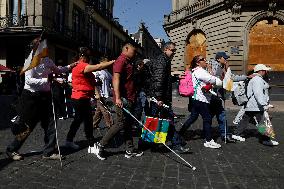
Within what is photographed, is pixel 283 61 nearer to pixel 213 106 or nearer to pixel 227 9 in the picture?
pixel 227 9

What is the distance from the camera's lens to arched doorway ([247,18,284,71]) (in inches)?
787

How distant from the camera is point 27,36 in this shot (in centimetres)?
2280

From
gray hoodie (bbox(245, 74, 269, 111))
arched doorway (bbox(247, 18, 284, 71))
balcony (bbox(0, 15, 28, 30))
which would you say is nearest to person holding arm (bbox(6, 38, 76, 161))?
gray hoodie (bbox(245, 74, 269, 111))

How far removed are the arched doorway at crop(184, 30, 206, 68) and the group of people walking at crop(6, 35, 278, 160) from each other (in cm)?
1735

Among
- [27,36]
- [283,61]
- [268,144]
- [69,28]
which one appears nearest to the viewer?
[268,144]

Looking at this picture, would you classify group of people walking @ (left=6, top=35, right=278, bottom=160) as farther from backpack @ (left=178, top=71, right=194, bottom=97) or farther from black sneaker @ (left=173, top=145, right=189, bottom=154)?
backpack @ (left=178, top=71, right=194, bottom=97)

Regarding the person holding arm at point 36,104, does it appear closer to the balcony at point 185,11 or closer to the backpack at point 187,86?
the backpack at point 187,86

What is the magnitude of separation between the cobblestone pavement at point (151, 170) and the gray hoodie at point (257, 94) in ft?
2.87

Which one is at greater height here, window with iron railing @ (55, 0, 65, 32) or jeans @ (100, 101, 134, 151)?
window with iron railing @ (55, 0, 65, 32)

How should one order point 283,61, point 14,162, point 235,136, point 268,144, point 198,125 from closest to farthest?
1. point 14,162
2. point 268,144
3. point 235,136
4. point 198,125
5. point 283,61

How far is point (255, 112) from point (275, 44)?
15.2 m

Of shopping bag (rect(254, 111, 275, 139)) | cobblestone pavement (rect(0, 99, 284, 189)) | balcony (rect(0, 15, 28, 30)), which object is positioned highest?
balcony (rect(0, 15, 28, 30))

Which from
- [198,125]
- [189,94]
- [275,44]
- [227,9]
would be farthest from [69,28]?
[189,94]

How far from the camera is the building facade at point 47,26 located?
74.1ft
